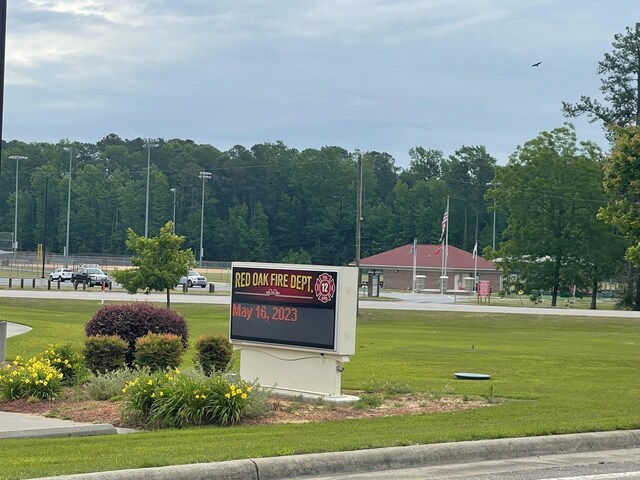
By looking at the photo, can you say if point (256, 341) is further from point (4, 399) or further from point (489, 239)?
point (489, 239)

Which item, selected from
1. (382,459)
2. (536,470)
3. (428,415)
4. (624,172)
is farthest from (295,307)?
(624,172)

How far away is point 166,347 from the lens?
1609 cm

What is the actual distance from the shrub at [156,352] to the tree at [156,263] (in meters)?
26.6

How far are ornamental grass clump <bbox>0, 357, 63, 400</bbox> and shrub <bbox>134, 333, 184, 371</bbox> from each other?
1.66 meters

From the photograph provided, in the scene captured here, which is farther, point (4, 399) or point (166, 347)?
point (166, 347)

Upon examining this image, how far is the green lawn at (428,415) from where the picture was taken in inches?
388

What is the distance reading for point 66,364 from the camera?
16.0 meters

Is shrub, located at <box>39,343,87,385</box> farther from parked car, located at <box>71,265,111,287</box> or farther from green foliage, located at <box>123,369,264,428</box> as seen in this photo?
parked car, located at <box>71,265,111,287</box>

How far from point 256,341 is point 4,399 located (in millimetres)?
3752

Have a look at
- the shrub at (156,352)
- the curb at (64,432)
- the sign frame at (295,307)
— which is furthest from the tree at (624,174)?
the curb at (64,432)

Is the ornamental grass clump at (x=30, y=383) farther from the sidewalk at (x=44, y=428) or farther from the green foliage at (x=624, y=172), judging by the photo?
the green foliage at (x=624, y=172)

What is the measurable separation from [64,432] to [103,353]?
→ 499cm

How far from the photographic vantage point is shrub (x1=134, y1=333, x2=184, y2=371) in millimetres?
16000

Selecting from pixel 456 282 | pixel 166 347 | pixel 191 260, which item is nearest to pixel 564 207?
pixel 456 282
